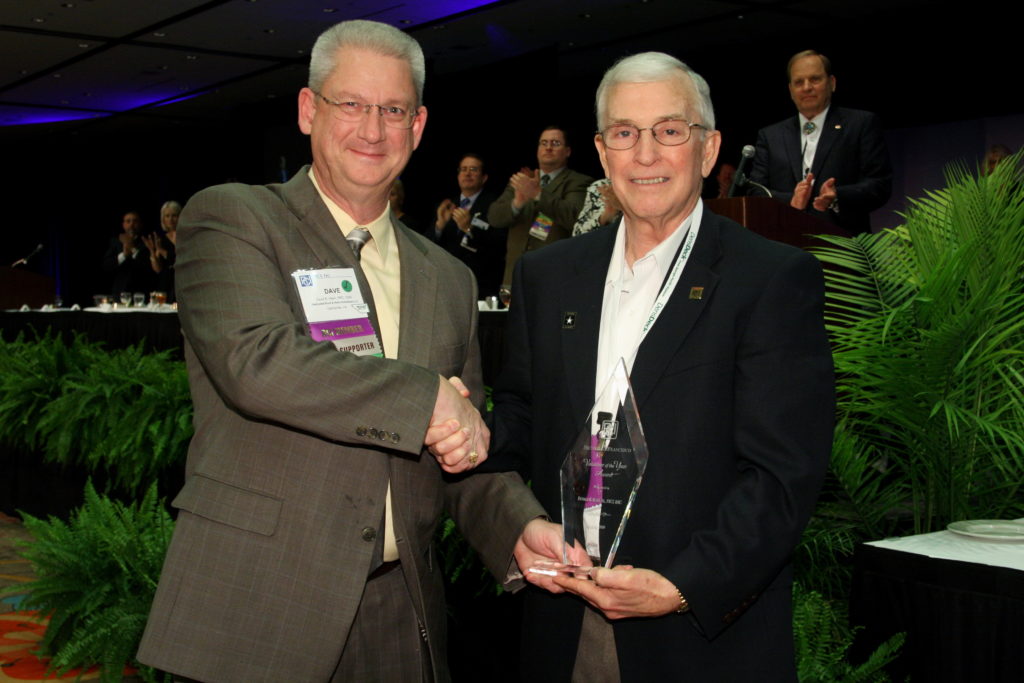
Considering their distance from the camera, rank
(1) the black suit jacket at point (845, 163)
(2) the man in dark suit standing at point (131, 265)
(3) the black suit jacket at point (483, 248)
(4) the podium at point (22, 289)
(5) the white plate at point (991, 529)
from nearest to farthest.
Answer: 1. (5) the white plate at point (991, 529)
2. (1) the black suit jacket at point (845, 163)
3. (3) the black suit jacket at point (483, 248)
4. (2) the man in dark suit standing at point (131, 265)
5. (4) the podium at point (22, 289)

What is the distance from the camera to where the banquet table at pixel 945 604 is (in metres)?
2.24

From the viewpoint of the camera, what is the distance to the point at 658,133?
175 centimetres

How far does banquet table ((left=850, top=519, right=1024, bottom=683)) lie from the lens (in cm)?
224

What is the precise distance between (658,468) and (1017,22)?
29.0 ft

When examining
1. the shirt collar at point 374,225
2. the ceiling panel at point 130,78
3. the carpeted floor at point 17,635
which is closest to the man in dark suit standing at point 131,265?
the ceiling panel at point 130,78

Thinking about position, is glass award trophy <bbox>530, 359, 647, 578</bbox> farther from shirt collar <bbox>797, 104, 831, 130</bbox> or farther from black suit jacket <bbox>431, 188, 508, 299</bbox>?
black suit jacket <bbox>431, 188, 508, 299</bbox>

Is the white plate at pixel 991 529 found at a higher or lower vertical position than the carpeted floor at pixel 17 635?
higher

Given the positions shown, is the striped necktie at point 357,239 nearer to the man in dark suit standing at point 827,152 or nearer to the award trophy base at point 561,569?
the award trophy base at point 561,569

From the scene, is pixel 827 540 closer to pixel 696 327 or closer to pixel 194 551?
pixel 696 327

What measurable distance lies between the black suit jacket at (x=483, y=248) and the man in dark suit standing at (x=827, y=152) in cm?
307

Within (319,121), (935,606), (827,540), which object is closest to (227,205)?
(319,121)

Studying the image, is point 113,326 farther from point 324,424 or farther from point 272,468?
point 324,424

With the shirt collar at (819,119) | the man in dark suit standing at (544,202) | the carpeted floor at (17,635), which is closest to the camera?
the carpeted floor at (17,635)

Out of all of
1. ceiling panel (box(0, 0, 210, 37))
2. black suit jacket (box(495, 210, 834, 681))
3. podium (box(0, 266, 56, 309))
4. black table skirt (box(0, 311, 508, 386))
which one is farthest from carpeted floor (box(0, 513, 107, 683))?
ceiling panel (box(0, 0, 210, 37))
